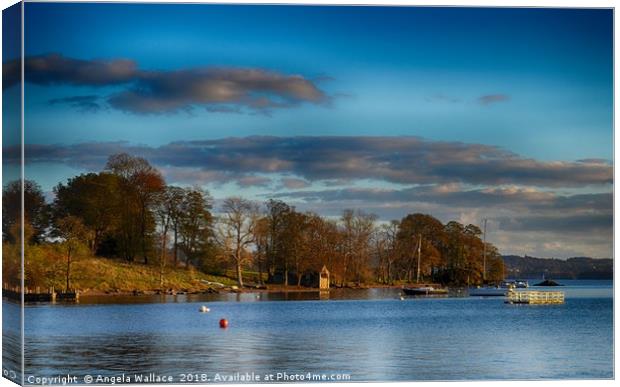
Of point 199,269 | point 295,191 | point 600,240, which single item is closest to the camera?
point 600,240

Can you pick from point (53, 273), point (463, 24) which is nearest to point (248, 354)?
point (463, 24)

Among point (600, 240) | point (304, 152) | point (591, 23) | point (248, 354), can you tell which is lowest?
point (248, 354)

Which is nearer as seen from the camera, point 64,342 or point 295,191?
point 64,342

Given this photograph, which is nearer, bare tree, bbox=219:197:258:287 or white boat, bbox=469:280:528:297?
bare tree, bbox=219:197:258:287

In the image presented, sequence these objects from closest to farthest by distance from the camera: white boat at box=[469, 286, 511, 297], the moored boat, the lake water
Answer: the lake water
white boat at box=[469, 286, 511, 297]
the moored boat

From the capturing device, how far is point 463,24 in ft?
58.3

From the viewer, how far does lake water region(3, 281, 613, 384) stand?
16.7m

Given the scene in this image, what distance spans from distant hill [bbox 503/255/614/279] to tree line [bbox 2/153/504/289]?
1.95 ft

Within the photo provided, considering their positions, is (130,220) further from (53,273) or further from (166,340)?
(166,340)

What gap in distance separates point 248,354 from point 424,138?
5.27 metres

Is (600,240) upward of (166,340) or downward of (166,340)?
upward

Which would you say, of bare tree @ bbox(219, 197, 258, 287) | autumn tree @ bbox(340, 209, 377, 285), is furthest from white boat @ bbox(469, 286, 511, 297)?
bare tree @ bbox(219, 197, 258, 287)

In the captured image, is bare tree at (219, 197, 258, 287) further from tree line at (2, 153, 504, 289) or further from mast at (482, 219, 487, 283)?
mast at (482, 219, 487, 283)

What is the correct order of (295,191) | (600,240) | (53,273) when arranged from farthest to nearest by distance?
(53,273) < (295,191) < (600,240)
